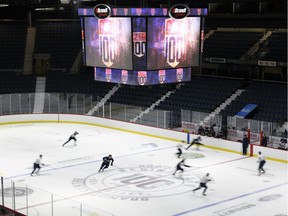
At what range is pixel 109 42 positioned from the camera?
23.5 m

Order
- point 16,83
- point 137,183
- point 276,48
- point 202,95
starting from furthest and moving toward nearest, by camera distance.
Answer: point 16,83, point 276,48, point 202,95, point 137,183

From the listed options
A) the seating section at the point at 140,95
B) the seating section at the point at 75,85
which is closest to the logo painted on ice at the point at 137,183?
the seating section at the point at 140,95

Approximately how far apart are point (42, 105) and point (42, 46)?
9.83 meters

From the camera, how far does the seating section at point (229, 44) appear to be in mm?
38406

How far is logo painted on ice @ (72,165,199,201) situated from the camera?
20505 mm

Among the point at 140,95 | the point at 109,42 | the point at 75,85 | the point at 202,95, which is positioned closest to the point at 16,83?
the point at 75,85

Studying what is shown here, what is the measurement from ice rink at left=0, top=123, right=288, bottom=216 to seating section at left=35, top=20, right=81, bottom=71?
13525 mm

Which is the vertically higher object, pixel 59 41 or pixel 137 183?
pixel 59 41

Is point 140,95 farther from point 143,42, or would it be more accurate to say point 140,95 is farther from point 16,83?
point 143,42

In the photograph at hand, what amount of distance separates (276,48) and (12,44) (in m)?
20.5

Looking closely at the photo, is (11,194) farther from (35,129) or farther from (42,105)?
(42,105)

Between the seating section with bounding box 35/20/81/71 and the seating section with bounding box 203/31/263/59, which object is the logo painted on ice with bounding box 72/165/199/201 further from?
the seating section with bounding box 35/20/81/71

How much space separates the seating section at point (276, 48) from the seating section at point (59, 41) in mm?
15320

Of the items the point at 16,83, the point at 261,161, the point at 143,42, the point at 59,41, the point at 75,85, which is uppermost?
the point at 59,41
